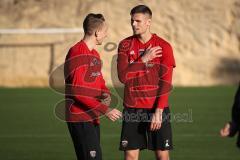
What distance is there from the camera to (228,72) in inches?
1296

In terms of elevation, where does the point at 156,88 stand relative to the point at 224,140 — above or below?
above

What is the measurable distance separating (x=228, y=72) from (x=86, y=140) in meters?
25.1

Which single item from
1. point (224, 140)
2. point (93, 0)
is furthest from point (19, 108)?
point (93, 0)

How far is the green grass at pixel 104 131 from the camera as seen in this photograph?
12.9 meters

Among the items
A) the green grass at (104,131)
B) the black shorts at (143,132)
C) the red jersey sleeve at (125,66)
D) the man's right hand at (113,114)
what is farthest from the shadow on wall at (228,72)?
the man's right hand at (113,114)

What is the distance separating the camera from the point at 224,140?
14633 millimetres

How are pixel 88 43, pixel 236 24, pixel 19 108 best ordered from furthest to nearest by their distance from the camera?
pixel 236 24, pixel 19 108, pixel 88 43

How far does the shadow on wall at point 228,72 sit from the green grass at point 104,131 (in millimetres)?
7636

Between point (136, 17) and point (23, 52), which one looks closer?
point (136, 17)

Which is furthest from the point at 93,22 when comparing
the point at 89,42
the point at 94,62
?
the point at 94,62

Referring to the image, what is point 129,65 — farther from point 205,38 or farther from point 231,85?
point 205,38

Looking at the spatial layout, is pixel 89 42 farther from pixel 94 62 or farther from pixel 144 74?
pixel 144 74

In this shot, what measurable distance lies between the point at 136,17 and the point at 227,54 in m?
25.4

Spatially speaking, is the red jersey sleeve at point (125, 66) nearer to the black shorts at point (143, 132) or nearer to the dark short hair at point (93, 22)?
the black shorts at point (143, 132)
